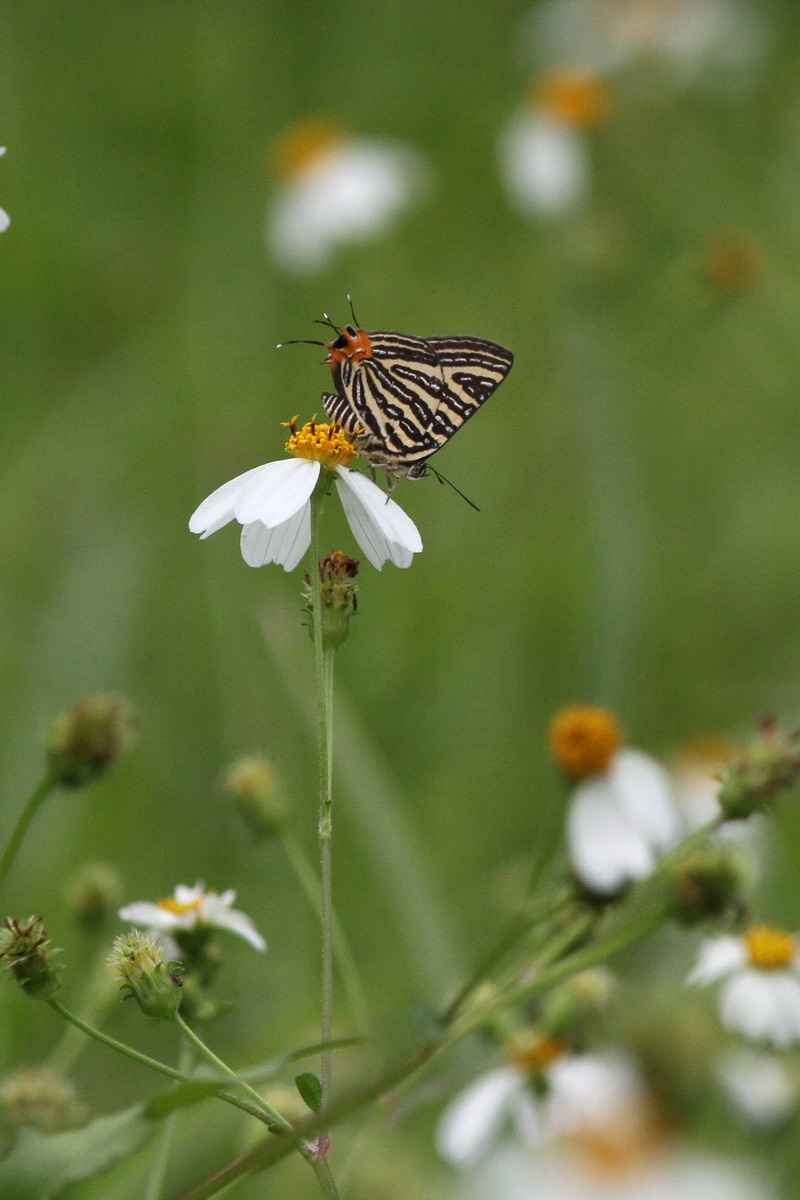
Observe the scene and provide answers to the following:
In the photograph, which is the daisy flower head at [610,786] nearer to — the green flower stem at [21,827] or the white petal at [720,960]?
the white petal at [720,960]

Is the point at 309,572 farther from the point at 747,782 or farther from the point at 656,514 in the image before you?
the point at 656,514

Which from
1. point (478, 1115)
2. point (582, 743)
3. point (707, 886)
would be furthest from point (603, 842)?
point (478, 1115)

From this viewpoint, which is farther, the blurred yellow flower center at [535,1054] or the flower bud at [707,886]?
the blurred yellow flower center at [535,1054]

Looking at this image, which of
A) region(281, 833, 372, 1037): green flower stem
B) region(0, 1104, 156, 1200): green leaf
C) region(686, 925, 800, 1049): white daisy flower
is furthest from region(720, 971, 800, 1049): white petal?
region(0, 1104, 156, 1200): green leaf

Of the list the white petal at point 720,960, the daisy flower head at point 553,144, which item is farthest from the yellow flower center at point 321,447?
the daisy flower head at point 553,144

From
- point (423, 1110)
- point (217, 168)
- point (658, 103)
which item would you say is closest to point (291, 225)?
point (217, 168)

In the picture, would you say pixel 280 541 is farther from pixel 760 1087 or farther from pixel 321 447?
pixel 760 1087

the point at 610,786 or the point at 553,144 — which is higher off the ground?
the point at 553,144
